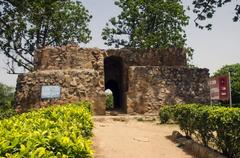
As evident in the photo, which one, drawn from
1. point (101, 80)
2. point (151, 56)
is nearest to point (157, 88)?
point (151, 56)

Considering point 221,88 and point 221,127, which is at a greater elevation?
point 221,88

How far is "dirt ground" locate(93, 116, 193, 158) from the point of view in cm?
919

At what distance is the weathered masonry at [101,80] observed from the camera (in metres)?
18.5

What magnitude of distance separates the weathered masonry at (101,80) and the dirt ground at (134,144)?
4.43m

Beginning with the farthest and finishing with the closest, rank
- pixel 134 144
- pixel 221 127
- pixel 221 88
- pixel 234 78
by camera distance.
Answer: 1. pixel 234 78
2. pixel 221 88
3. pixel 134 144
4. pixel 221 127

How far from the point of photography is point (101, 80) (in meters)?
19.9

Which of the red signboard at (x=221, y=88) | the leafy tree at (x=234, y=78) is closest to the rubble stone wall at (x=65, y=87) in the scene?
the red signboard at (x=221, y=88)

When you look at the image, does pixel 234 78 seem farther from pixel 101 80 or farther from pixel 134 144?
pixel 134 144

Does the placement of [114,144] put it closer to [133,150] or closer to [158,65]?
[133,150]

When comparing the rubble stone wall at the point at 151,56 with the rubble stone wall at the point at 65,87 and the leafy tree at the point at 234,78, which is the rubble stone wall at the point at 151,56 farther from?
the leafy tree at the point at 234,78

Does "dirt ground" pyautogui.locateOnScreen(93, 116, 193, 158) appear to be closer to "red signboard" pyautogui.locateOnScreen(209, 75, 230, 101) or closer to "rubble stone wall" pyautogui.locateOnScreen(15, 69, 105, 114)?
"red signboard" pyautogui.locateOnScreen(209, 75, 230, 101)

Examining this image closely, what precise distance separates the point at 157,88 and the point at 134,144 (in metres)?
9.04

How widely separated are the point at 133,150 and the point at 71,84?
9.37m

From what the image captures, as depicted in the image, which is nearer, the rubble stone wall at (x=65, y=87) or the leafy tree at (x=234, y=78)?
the rubble stone wall at (x=65, y=87)
